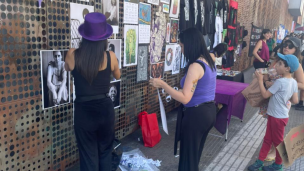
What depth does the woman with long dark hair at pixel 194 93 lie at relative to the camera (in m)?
2.60

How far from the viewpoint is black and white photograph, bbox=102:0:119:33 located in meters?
3.88

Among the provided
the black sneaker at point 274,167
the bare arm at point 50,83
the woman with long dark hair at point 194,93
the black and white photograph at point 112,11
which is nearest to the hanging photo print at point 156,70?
the black and white photograph at point 112,11

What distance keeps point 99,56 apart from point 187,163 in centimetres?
151

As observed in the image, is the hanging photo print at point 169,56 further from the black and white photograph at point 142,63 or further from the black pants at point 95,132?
the black pants at point 95,132

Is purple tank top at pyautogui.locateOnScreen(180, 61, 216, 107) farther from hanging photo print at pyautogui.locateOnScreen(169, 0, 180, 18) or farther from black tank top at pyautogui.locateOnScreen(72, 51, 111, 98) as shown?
hanging photo print at pyautogui.locateOnScreen(169, 0, 180, 18)

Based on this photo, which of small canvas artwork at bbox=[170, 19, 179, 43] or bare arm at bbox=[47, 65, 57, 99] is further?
small canvas artwork at bbox=[170, 19, 179, 43]

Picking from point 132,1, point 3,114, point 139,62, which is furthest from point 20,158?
point 132,1

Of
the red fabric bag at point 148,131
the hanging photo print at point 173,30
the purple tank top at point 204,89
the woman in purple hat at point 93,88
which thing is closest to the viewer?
the woman in purple hat at point 93,88

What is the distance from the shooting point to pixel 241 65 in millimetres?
13211

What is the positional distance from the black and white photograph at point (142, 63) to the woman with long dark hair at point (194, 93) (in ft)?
6.99

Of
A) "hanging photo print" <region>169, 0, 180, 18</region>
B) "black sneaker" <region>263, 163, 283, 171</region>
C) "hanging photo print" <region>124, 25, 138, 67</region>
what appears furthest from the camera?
"hanging photo print" <region>169, 0, 180, 18</region>

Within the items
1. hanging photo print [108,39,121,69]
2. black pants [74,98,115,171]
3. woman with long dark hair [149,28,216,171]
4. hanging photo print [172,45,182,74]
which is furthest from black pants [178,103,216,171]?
hanging photo print [172,45,182,74]

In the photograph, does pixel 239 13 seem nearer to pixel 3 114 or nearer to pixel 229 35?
pixel 229 35

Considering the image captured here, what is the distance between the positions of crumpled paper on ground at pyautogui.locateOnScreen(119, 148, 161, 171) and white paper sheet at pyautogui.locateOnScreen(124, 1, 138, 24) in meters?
2.17
